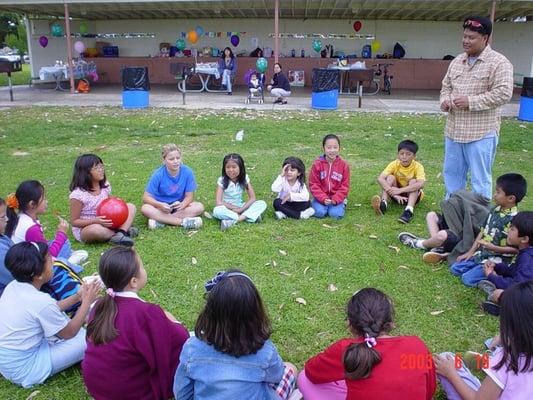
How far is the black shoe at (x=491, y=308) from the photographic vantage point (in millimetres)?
3465

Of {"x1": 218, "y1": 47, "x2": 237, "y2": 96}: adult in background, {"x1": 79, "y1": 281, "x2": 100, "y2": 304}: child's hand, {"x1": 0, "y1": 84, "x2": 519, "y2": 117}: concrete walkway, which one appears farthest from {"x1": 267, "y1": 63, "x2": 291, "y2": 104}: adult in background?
{"x1": 79, "y1": 281, "x2": 100, "y2": 304}: child's hand

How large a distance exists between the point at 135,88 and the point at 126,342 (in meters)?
Answer: 11.1

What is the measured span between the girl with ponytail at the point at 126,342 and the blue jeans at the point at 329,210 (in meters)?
3.08

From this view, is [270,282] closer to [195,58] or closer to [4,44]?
[195,58]

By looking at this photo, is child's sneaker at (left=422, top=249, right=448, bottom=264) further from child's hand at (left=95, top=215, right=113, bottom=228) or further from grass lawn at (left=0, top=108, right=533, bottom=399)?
child's hand at (left=95, top=215, right=113, bottom=228)

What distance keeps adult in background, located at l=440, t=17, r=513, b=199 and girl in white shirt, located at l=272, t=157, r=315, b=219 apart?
1.47 m

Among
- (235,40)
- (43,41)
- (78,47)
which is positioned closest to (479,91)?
(235,40)

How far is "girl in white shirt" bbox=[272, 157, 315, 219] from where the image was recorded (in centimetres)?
529

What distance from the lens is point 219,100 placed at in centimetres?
1423

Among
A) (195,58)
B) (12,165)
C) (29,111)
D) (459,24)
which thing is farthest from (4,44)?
(12,165)

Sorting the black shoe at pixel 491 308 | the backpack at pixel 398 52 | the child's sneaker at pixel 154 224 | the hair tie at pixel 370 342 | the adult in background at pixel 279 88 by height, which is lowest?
the black shoe at pixel 491 308

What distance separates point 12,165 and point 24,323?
5.47 m

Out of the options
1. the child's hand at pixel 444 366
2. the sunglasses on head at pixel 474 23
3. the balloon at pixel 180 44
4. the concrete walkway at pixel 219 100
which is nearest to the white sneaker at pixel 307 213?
the sunglasses on head at pixel 474 23

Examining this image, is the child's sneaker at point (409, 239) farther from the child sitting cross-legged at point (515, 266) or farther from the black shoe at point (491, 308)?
the black shoe at point (491, 308)
